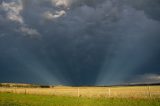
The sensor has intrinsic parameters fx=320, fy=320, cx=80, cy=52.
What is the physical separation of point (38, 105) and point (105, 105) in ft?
20.5

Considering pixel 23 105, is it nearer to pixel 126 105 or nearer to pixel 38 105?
pixel 38 105

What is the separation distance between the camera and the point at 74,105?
95.7 ft

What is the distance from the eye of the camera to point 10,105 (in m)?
28.9

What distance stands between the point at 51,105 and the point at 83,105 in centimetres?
294

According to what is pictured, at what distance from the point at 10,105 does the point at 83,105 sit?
21.6ft

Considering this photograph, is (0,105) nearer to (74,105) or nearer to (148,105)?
(74,105)

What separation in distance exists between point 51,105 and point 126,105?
6.79 m

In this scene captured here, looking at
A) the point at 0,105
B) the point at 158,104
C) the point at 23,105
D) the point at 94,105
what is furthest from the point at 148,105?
the point at 0,105

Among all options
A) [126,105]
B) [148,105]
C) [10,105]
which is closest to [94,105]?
[126,105]

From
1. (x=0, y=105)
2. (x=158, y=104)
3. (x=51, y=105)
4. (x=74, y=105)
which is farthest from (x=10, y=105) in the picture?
(x=158, y=104)

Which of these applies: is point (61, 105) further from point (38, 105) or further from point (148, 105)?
point (148, 105)

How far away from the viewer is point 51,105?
96.1 ft

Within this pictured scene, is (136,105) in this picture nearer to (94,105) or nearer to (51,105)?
(94,105)

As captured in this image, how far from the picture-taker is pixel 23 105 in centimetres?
2934
